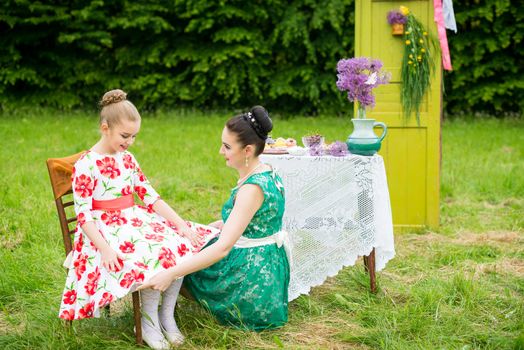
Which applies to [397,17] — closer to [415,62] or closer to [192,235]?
[415,62]

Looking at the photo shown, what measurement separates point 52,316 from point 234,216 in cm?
120

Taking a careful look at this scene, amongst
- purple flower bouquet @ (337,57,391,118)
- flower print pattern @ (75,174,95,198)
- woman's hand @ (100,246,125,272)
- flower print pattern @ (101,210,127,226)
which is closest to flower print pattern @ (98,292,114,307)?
woman's hand @ (100,246,125,272)

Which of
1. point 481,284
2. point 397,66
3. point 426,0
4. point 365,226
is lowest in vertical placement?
point 481,284

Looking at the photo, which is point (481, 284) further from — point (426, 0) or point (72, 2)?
point (72, 2)

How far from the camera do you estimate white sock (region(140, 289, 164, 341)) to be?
10.4ft

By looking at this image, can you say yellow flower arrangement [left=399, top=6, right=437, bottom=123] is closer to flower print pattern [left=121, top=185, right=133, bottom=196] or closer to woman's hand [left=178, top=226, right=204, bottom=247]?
woman's hand [left=178, top=226, right=204, bottom=247]

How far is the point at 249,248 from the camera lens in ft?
11.0

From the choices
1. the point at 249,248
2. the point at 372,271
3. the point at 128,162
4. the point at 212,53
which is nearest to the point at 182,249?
the point at 249,248

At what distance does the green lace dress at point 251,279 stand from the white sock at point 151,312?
0.88 ft

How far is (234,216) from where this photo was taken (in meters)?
3.16

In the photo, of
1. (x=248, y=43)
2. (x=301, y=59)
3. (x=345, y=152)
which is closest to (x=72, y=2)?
(x=248, y=43)

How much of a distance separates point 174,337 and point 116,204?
693 millimetres

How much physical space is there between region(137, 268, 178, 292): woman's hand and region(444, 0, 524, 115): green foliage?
32.9 ft

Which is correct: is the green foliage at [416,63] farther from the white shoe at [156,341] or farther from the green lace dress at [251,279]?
the white shoe at [156,341]
